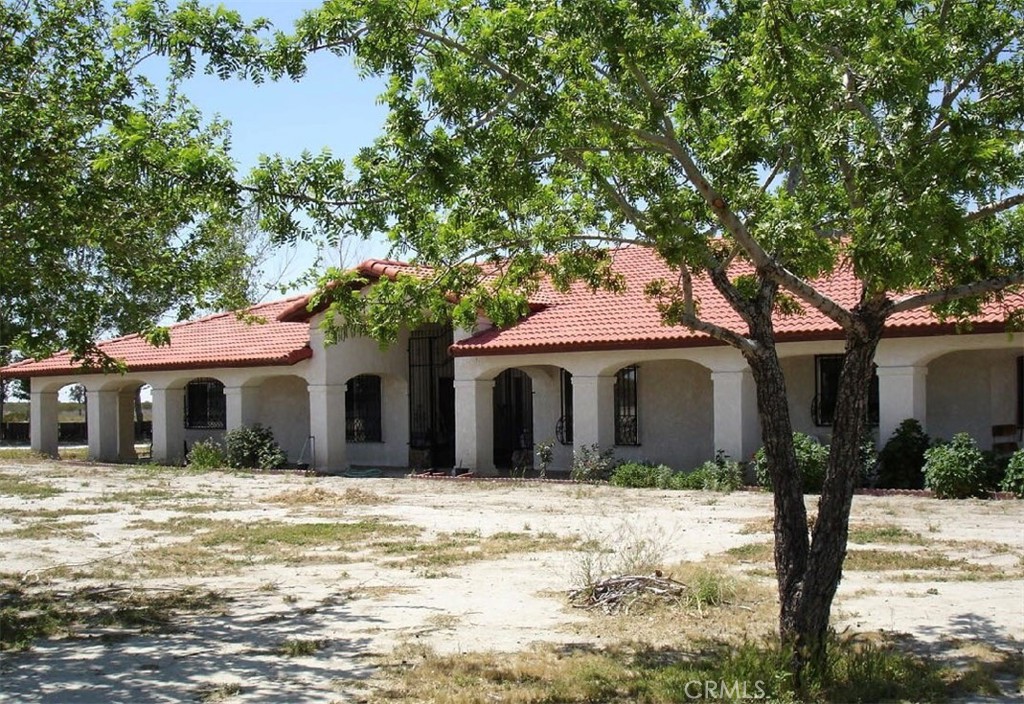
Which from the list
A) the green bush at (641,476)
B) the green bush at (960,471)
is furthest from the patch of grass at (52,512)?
the green bush at (960,471)

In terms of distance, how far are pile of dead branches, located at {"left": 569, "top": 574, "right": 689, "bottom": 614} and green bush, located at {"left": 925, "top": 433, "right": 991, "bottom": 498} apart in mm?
8773

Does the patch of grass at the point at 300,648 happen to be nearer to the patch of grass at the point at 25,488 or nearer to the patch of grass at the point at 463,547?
the patch of grass at the point at 463,547

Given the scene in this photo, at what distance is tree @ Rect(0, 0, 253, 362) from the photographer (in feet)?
28.6

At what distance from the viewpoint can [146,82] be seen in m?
9.88

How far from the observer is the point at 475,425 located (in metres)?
23.7

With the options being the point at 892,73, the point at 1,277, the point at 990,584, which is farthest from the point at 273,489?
the point at 892,73

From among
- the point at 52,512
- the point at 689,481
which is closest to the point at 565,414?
the point at 689,481

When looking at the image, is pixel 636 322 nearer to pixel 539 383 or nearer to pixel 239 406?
pixel 539 383

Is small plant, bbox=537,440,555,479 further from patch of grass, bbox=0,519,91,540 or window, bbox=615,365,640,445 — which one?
patch of grass, bbox=0,519,91,540

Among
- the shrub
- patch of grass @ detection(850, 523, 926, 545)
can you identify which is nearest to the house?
the shrub

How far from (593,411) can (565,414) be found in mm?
2115

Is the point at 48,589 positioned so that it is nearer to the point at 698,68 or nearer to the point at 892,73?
the point at 698,68

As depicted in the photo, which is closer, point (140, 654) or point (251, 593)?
point (140, 654)

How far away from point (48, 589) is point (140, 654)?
10.1 ft
